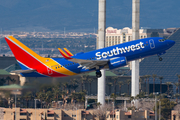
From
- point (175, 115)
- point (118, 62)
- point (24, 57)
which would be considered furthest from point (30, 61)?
point (175, 115)

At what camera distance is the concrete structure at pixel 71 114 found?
137 m

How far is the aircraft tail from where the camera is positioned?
84.0m

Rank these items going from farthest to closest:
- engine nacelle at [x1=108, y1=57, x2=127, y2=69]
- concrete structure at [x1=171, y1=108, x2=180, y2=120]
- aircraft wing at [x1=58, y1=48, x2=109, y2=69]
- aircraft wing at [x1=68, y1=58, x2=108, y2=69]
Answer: concrete structure at [x1=171, y1=108, x2=180, y2=120] < engine nacelle at [x1=108, y1=57, x2=127, y2=69] < aircraft wing at [x1=68, y1=58, x2=108, y2=69] < aircraft wing at [x1=58, y1=48, x2=109, y2=69]

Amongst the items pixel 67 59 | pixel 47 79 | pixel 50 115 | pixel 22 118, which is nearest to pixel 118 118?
→ pixel 50 115

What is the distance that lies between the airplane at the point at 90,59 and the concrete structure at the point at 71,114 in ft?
176

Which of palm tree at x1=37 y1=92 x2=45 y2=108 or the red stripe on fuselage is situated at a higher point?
the red stripe on fuselage

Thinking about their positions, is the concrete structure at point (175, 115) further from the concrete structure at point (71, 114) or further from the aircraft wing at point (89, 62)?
the aircraft wing at point (89, 62)

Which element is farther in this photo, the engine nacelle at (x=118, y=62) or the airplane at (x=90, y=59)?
the airplane at (x=90, y=59)

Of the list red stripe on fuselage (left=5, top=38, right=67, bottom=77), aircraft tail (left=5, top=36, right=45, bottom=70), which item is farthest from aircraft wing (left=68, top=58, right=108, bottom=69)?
aircraft tail (left=5, top=36, right=45, bottom=70)

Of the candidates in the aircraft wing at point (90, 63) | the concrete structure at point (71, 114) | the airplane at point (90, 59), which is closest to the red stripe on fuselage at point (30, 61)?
the airplane at point (90, 59)

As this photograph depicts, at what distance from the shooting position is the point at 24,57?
3324 inches

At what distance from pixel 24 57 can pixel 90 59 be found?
13183 mm

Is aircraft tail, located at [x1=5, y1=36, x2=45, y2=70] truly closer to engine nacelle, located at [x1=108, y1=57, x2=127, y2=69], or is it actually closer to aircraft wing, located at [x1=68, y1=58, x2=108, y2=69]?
aircraft wing, located at [x1=68, y1=58, x2=108, y2=69]

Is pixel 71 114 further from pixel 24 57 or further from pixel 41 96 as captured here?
pixel 24 57
